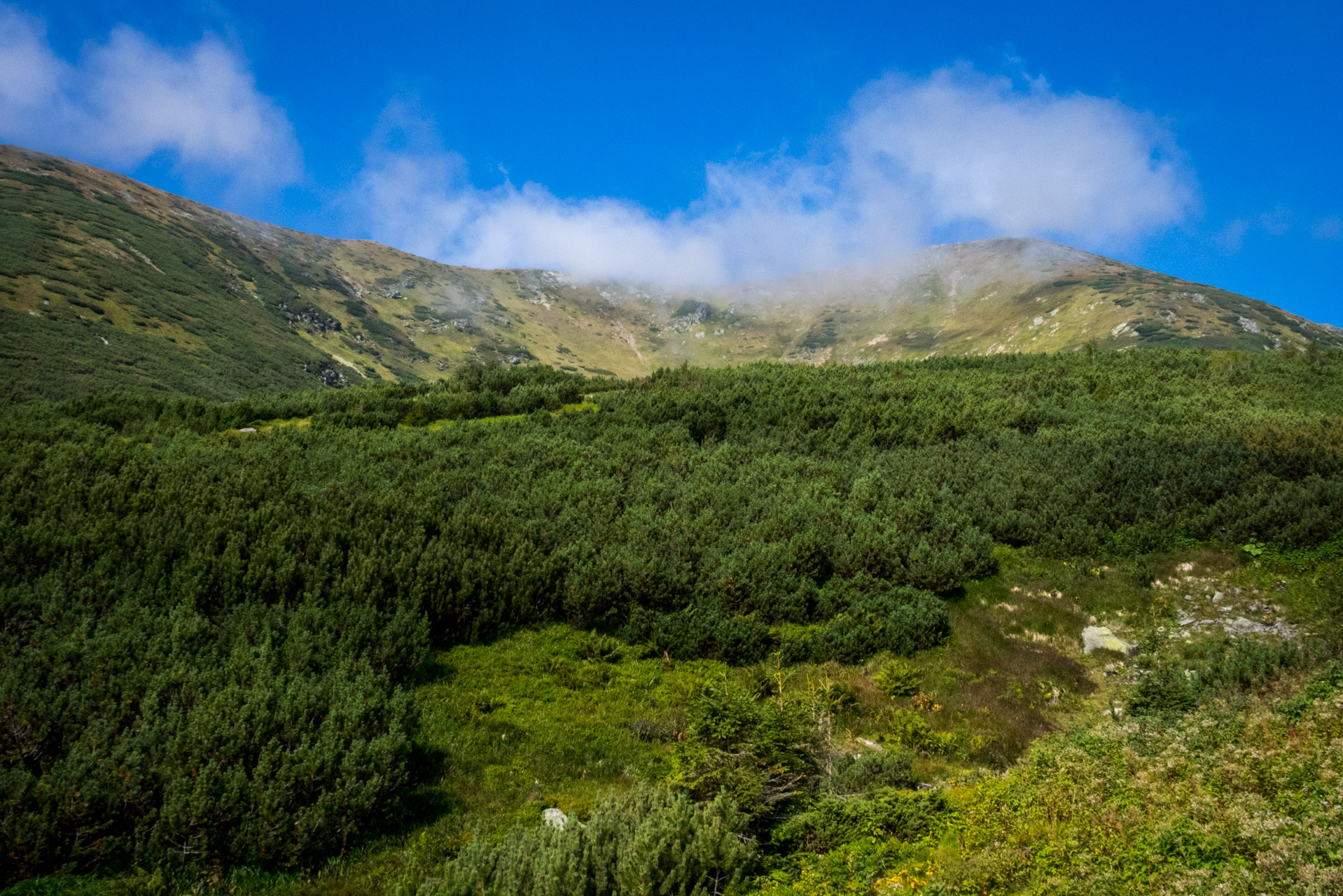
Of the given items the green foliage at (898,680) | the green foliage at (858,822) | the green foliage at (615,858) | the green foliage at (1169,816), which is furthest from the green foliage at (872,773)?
the green foliage at (898,680)

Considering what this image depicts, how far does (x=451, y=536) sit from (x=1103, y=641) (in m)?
13.0

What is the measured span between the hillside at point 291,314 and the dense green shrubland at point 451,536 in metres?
Answer: 12.4

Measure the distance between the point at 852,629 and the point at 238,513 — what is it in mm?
11825

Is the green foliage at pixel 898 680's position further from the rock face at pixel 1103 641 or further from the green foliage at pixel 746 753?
the rock face at pixel 1103 641

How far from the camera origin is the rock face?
37.5ft

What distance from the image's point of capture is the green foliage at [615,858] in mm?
4754

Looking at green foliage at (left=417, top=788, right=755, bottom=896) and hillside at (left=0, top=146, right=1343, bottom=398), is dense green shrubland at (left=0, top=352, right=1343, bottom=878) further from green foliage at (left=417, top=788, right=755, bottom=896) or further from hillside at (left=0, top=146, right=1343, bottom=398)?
hillside at (left=0, top=146, right=1343, bottom=398)

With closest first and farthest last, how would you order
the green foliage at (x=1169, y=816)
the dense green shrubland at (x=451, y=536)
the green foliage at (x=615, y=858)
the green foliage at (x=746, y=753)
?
1. the green foliage at (x=1169, y=816)
2. the green foliage at (x=615, y=858)
3. the dense green shrubland at (x=451, y=536)
4. the green foliage at (x=746, y=753)

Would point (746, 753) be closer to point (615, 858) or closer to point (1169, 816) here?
point (615, 858)

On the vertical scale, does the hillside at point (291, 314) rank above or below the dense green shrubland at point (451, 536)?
above

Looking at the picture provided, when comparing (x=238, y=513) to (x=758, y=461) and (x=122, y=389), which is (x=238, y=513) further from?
(x=122, y=389)

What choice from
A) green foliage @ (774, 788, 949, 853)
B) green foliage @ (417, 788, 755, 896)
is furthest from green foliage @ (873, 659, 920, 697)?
green foliage @ (417, 788, 755, 896)

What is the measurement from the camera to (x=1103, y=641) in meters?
11.7

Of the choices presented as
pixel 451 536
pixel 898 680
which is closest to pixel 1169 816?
pixel 898 680
